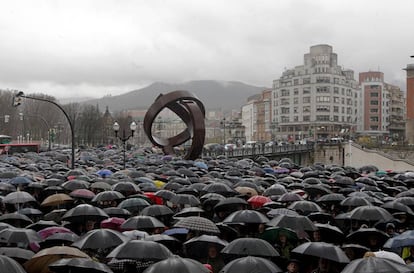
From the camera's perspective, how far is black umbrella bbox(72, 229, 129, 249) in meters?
9.57

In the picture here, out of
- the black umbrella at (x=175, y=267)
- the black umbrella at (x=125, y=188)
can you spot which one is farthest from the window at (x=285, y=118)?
the black umbrella at (x=175, y=267)

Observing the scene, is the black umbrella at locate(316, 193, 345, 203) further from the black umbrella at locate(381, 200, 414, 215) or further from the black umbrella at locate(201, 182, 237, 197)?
the black umbrella at locate(201, 182, 237, 197)

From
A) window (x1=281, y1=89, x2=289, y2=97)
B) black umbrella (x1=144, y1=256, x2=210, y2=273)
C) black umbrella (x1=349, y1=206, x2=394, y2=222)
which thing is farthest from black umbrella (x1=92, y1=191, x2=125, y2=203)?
window (x1=281, y1=89, x2=289, y2=97)

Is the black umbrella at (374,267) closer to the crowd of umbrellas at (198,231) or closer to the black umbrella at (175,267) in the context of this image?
the crowd of umbrellas at (198,231)

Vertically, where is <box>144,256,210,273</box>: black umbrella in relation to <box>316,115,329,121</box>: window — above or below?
below

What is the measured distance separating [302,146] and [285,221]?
64314 mm

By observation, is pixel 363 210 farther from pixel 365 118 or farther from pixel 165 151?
pixel 365 118

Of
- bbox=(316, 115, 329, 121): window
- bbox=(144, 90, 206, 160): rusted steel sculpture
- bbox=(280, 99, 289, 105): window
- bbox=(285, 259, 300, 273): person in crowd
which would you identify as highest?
bbox=(280, 99, 289, 105): window

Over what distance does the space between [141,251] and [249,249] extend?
6.21 ft

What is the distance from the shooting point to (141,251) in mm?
8617

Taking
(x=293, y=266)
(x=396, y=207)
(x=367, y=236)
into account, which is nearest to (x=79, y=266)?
(x=293, y=266)

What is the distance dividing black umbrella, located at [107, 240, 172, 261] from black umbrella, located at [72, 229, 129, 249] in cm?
85

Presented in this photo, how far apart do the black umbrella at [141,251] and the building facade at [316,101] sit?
342 feet

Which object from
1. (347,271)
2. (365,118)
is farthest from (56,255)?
(365,118)
